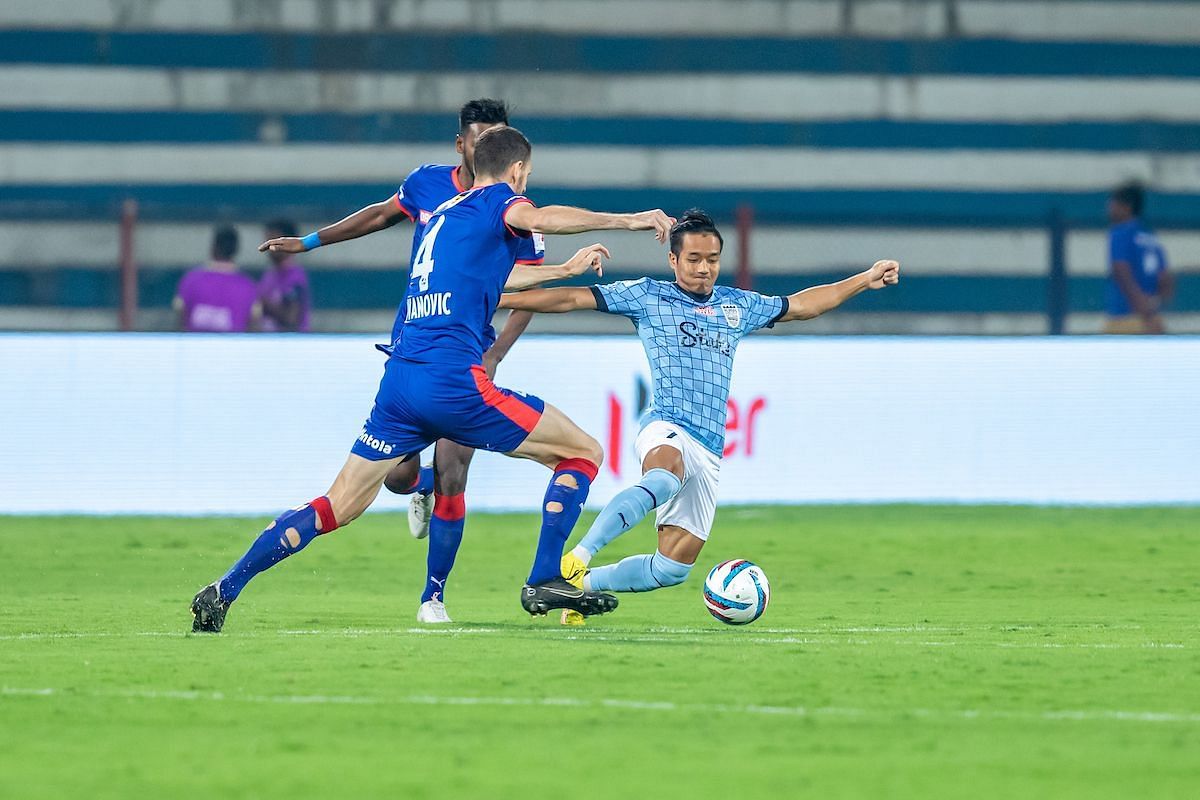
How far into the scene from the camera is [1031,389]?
47.7 feet

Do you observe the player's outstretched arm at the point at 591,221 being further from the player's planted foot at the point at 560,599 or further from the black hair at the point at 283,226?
the black hair at the point at 283,226

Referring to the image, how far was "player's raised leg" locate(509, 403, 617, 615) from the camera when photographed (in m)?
7.50

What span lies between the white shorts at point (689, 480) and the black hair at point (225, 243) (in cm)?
774

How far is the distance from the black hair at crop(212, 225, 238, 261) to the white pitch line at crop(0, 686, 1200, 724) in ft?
31.7

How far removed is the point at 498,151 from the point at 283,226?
7.84 m

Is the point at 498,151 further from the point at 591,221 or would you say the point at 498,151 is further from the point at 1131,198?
the point at 1131,198

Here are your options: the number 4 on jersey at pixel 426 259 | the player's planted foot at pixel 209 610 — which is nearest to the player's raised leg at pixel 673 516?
the number 4 on jersey at pixel 426 259

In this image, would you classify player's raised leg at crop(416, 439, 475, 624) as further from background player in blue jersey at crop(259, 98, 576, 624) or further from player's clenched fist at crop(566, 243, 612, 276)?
player's clenched fist at crop(566, 243, 612, 276)

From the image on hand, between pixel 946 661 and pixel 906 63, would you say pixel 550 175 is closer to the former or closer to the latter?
pixel 906 63

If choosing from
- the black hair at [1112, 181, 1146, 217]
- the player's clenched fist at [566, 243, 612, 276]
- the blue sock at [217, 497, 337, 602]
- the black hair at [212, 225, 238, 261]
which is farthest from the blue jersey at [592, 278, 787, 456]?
the black hair at [1112, 181, 1146, 217]

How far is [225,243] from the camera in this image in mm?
15586

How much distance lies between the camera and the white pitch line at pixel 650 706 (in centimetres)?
565

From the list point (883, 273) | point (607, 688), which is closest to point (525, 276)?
point (883, 273)

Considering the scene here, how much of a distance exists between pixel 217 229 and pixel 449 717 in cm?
1045
